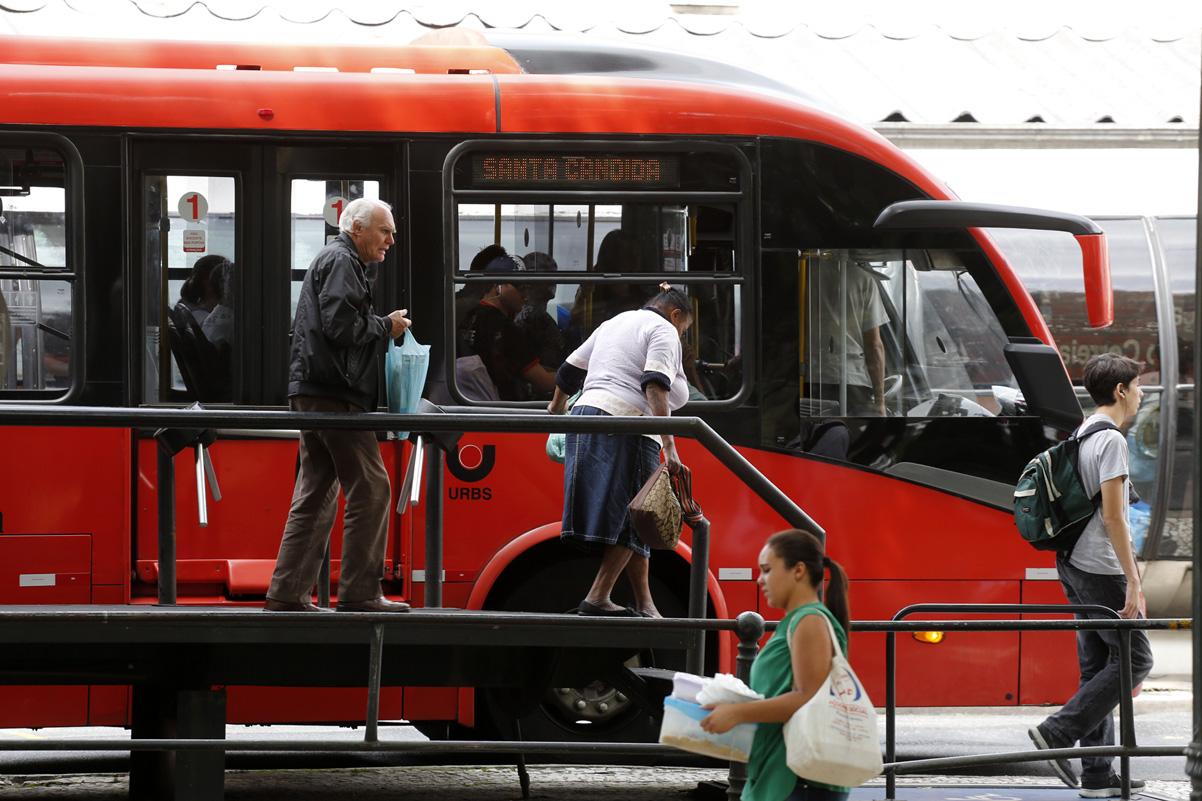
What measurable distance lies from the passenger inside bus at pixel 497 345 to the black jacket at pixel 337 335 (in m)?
1.20

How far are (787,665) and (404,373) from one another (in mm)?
2283

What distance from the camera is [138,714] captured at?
5637 mm

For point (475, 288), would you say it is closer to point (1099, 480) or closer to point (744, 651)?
point (744, 651)

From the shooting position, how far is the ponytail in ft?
12.1

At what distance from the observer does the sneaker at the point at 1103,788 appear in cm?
608

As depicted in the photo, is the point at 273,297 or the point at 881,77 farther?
the point at 881,77

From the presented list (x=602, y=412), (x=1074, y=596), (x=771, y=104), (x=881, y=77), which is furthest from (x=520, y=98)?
(x=881, y=77)

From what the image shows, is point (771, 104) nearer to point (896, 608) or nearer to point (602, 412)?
point (602, 412)

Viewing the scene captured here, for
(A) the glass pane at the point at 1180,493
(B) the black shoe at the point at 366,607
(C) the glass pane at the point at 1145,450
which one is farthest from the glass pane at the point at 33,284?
(A) the glass pane at the point at 1180,493

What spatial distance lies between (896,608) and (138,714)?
3.59 metres

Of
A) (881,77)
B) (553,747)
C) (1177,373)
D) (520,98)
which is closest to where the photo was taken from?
(553,747)

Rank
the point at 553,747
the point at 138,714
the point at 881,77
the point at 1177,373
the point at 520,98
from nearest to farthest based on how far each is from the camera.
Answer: the point at 553,747, the point at 138,714, the point at 520,98, the point at 1177,373, the point at 881,77

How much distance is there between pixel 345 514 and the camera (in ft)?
17.4

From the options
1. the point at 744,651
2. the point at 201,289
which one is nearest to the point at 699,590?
the point at 744,651
